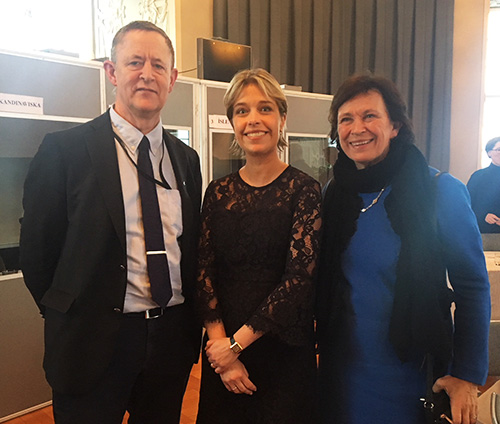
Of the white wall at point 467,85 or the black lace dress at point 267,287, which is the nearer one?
the black lace dress at point 267,287

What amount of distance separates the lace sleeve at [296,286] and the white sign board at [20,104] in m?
1.71

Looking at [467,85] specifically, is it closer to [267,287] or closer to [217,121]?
[217,121]

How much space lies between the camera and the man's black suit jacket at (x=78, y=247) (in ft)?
4.39

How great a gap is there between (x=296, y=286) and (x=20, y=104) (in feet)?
6.06

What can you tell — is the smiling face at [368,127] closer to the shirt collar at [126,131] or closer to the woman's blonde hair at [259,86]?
the woman's blonde hair at [259,86]

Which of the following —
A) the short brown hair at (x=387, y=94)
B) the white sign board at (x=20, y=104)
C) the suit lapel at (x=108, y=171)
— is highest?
the white sign board at (x=20, y=104)

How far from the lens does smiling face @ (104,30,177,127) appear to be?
1.43 metres

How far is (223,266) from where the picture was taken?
4.99 ft

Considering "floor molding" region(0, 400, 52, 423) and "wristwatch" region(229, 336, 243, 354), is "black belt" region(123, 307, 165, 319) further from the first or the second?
"floor molding" region(0, 400, 52, 423)

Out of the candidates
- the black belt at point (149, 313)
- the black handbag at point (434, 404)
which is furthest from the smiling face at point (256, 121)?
the black handbag at point (434, 404)

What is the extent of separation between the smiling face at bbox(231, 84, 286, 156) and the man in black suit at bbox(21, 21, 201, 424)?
260 millimetres

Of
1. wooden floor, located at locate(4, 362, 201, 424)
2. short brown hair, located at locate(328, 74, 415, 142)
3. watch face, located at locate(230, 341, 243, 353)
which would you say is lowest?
wooden floor, located at locate(4, 362, 201, 424)

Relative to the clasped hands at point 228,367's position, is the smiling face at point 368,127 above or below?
above

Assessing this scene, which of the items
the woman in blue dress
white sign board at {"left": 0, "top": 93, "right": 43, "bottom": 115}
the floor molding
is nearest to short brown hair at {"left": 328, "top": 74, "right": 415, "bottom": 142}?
the woman in blue dress
